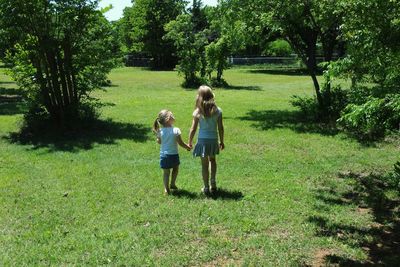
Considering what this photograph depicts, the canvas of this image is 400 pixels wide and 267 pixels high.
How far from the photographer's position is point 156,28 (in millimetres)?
54688

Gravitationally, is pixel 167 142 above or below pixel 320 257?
above

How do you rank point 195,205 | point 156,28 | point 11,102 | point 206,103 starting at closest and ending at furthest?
1. point 195,205
2. point 206,103
3. point 11,102
4. point 156,28

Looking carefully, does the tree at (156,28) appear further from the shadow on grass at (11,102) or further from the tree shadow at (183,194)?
the tree shadow at (183,194)

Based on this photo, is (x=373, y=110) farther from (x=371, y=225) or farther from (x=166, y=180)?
(x=166, y=180)

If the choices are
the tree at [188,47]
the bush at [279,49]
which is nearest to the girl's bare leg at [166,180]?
the tree at [188,47]

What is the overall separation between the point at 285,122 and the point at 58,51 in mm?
6519

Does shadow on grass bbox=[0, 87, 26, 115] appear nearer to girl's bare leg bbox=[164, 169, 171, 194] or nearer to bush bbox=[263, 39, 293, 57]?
girl's bare leg bbox=[164, 169, 171, 194]

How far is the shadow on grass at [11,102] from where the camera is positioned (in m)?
14.6

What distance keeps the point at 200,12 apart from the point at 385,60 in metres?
56.8

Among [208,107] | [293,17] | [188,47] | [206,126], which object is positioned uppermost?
[293,17]

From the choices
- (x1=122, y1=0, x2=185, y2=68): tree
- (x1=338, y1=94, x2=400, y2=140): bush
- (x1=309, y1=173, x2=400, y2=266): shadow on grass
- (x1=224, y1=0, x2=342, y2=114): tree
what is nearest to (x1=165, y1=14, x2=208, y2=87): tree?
(x1=224, y1=0, x2=342, y2=114): tree

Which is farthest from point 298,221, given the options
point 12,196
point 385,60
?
point 12,196

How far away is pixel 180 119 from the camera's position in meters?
14.6

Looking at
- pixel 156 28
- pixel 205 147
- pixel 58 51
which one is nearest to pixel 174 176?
pixel 205 147
